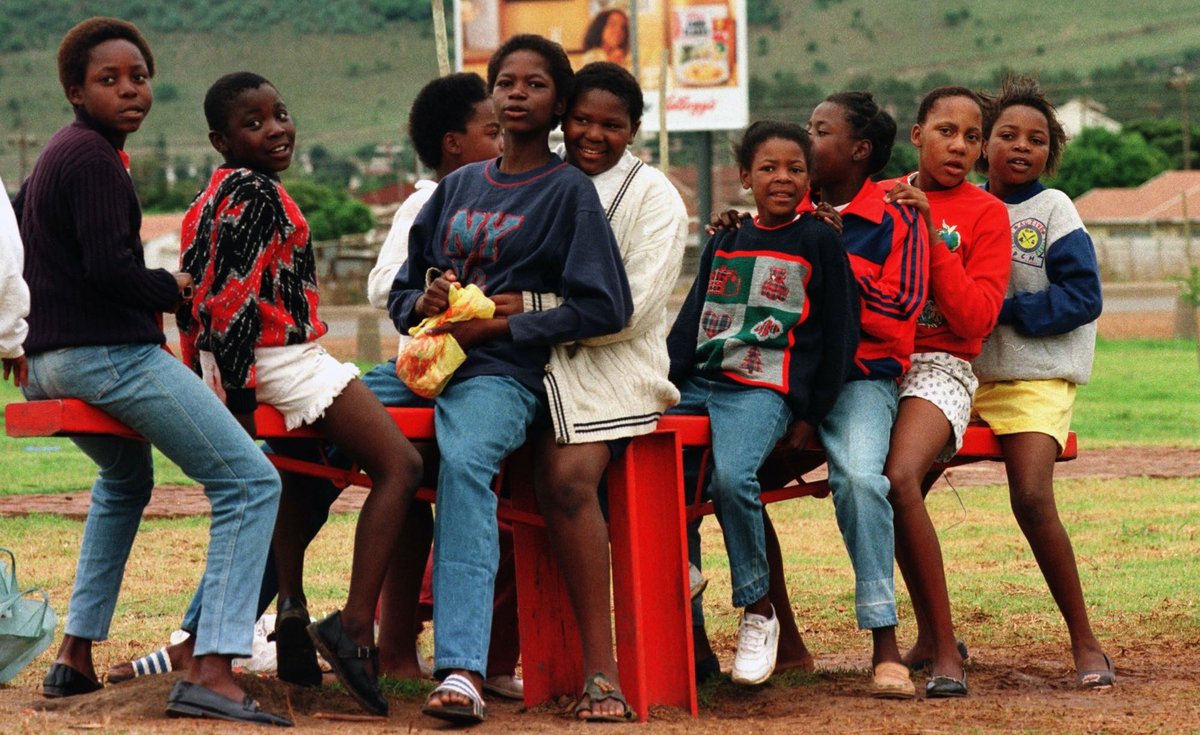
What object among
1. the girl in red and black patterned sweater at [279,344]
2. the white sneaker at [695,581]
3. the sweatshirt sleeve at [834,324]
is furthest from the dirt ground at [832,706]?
the sweatshirt sleeve at [834,324]

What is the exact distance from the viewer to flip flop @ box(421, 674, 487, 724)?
15.4 ft

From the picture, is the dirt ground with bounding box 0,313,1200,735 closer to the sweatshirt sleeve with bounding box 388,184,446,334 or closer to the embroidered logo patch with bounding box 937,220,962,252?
the sweatshirt sleeve with bounding box 388,184,446,334

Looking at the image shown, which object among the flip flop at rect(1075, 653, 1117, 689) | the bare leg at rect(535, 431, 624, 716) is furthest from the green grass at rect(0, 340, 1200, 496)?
the flip flop at rect(1075, 653, 1117, 689)

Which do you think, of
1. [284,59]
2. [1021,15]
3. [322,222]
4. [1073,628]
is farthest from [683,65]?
[1021,15]

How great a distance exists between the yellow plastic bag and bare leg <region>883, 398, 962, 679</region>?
143cm

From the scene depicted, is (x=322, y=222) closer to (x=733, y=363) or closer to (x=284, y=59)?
(x=733, y=363)

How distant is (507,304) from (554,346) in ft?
0.63

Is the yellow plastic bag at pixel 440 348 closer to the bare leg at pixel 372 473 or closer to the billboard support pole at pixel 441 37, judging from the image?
the bare leg at pixel 372 473

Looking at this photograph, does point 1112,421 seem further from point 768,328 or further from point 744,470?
point 744,470

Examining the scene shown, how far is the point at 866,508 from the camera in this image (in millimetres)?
5301

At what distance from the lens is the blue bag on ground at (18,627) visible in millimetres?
5484

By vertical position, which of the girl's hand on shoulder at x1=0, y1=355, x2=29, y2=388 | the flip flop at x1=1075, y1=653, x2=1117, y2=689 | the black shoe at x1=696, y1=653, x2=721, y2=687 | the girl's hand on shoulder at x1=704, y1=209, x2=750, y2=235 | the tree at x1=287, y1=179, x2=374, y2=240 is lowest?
the tree at x1=287, y1=179, x2=374, y2=240

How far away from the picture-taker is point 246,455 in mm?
4691

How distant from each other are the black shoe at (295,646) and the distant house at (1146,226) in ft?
129
